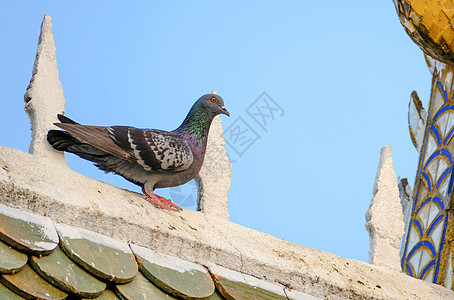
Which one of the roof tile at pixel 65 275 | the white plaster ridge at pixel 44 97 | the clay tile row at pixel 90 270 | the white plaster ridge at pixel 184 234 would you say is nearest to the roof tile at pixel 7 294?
the clay tile row at pixel 90 270

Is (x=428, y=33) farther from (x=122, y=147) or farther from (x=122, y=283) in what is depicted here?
(x=122, y=283)

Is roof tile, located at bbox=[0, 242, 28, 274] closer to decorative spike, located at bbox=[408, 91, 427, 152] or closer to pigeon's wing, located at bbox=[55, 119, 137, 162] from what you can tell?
pigeon's wing, located at bbox=[55, 119, 137, 162]

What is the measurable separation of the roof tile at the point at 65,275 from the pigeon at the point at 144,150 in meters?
0.76

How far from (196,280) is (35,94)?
4.14 ft

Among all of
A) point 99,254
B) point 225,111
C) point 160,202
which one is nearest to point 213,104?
point 225,111

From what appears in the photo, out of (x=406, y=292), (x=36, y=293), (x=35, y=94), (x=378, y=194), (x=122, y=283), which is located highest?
(x=378, y=194)

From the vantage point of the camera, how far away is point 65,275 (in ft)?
11.6

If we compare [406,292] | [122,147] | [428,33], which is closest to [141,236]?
[122,147]

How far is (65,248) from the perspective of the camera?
3.61 m

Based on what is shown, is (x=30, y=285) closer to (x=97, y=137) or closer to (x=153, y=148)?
(x=97, y=137)

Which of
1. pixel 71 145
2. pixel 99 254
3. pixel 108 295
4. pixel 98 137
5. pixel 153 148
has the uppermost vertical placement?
pixel 153 148

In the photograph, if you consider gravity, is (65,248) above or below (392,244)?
below

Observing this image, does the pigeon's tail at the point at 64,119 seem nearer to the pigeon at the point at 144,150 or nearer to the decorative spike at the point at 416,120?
the pigeon at the point at 144,150

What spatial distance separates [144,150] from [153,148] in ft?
0.16
